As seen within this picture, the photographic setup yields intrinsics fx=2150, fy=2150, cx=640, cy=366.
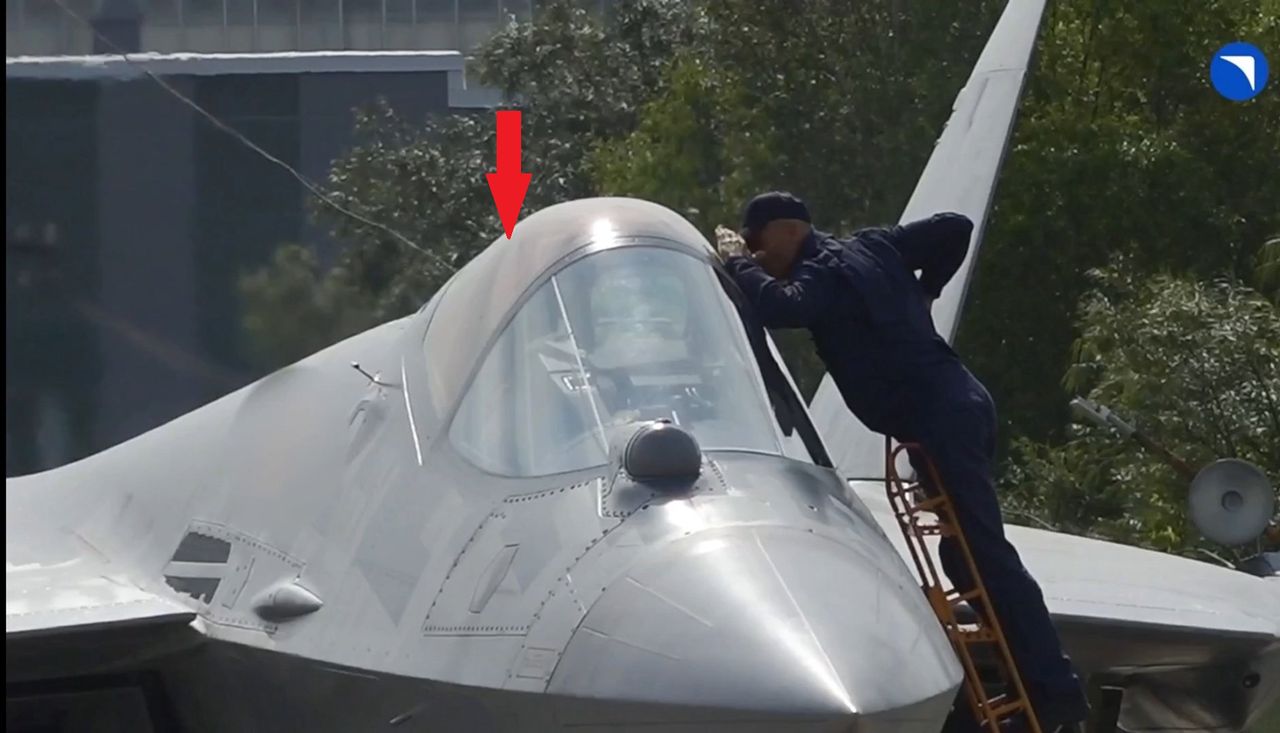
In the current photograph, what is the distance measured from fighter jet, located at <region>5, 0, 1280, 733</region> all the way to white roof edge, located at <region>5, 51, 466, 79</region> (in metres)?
1.30

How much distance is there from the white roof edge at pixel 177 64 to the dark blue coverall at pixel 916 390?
2.69 metres

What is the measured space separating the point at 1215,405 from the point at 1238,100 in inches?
284

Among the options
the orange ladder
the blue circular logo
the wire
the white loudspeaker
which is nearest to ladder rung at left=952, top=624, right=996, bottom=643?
the orange ladder

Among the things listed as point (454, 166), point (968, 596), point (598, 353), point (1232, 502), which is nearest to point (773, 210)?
point (598, 353)

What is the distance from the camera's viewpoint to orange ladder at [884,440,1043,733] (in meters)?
6.20

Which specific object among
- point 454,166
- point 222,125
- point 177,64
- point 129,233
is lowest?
point 454,166

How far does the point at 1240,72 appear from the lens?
2116cm

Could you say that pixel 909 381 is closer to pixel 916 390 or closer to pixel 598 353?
pixel 916 390

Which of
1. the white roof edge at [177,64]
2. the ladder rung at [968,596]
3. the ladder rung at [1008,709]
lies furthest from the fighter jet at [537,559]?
the white roof edge at [177,64]

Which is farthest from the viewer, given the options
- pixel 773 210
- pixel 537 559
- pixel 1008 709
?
pixel 773 210

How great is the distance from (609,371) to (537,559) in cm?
76

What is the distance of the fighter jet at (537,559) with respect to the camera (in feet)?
16.0

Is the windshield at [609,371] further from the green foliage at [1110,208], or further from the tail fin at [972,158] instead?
the green foliage at [1110,208]

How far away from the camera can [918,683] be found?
4.77 meters
